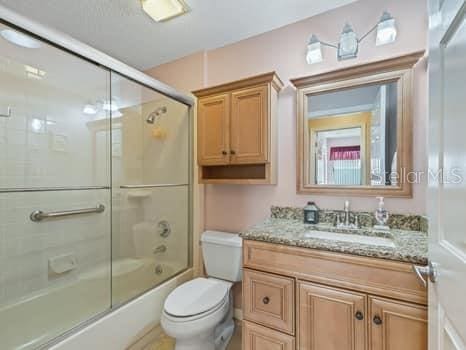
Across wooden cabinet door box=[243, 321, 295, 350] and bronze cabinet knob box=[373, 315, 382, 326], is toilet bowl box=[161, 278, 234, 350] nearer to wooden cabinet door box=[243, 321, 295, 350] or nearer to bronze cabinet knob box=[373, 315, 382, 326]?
wooden cabinet door box=[243, 321, 295, 350]

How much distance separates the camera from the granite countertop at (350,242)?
0.99 m

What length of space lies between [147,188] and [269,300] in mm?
1368

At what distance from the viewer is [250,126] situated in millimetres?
1707

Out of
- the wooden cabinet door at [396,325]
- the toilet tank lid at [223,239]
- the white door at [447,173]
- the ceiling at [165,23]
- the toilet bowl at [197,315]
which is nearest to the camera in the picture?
the white door at [447,173]

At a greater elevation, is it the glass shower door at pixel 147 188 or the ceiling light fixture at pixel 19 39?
the ceiling light fixture at pixel 19 39

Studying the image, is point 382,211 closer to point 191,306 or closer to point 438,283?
point 438,283

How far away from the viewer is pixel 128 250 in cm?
194

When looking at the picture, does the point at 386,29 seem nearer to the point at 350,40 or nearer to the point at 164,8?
the point at 350,40

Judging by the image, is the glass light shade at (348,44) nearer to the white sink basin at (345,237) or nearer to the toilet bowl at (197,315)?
the white sink basin at (345,237)

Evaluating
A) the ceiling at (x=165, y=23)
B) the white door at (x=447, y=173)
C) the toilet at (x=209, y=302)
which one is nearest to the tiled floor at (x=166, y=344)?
the toilet at (x=209, y=302)

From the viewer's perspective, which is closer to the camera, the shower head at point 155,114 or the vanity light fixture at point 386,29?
the vanity light fixture at point 386,29

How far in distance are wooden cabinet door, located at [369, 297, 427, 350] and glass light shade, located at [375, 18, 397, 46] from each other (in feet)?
4.74

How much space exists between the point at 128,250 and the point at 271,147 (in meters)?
1.44

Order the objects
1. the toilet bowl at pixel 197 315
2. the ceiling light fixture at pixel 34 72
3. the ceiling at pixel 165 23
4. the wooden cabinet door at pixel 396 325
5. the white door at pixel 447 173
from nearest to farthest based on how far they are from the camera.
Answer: the white door at pixel 447 173
the wooden cabinet door at pixel 396 325
the toilet bowl at pixel 197 315
the ceiling light fixture at pixel 34 72
the ceiling at pixel 165 23
